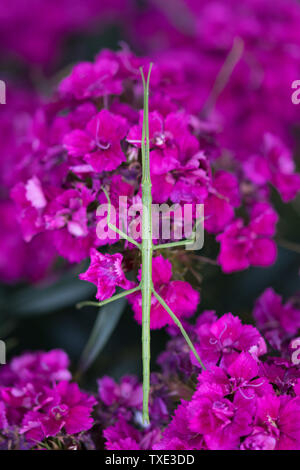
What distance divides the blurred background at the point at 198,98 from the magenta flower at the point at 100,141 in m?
0.13

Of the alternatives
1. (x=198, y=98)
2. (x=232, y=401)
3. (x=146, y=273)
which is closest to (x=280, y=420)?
(x=232, y=401)

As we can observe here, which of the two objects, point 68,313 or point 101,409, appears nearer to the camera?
point 101,409

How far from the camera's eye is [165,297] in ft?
1.38

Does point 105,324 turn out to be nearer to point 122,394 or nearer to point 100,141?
point 122,394

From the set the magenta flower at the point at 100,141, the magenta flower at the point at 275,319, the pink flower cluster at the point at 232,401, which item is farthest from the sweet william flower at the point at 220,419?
the magenta flower at the point at 100,141

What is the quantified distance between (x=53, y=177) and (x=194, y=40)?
46cm

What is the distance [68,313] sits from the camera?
0.65 metres

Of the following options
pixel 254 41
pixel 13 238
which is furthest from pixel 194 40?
pixel 13 238

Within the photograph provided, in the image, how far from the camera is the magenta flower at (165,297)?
0.42m

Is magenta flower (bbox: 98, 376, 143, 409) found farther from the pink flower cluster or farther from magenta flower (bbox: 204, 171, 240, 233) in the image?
magenta flower (bbox: 204, 171, 240, 233)

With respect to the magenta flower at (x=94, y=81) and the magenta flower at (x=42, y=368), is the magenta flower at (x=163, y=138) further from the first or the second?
the magenta flower at (x=42, y=368)

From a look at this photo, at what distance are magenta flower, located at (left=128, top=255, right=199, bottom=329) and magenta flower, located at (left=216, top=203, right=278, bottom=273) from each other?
6 cm

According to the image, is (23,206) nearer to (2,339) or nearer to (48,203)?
(48,203)

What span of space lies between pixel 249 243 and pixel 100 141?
6.7 inches
